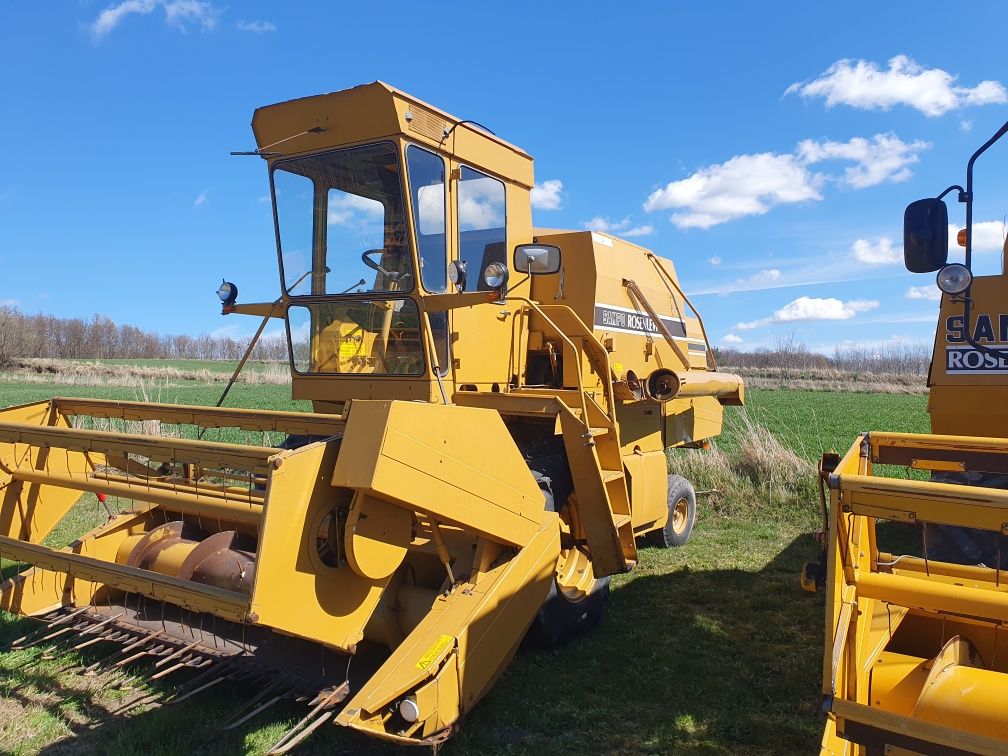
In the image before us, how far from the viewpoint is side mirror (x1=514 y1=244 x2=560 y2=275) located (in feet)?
15.1

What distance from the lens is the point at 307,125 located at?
183 inches

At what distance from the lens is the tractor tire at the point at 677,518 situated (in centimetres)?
716

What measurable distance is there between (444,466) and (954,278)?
270 cm

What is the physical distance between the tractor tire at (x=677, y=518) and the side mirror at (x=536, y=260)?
3.45m

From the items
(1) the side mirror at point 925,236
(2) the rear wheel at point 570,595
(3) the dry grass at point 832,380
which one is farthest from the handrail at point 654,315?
(3) the dry grass at point 832,380

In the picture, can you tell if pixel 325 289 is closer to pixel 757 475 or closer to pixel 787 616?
pixel 787 616

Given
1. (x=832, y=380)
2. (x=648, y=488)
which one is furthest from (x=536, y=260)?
(x=832, y=380)

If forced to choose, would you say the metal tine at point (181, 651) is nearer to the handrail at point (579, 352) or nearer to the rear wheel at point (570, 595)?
the rear wheel at point (570, 595)

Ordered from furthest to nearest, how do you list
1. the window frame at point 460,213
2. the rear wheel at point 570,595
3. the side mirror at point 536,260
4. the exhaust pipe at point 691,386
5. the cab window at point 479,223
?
the exhaust pipe at point 691,386 → the cab window at point 479,223 → the window frame at point 460,213 → the side mirror at point 536,260 → the rear wheel at point 570,595

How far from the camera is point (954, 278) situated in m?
3.55

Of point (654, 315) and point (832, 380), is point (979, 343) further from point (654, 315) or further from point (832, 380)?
point (832, 380)

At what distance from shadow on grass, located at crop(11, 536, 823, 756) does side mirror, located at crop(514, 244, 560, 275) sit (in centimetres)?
242

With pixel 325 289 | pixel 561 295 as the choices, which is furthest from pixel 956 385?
pixel 325 289

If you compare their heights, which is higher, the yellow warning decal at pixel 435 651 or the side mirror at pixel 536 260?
the side mirror at pixel 536 260
